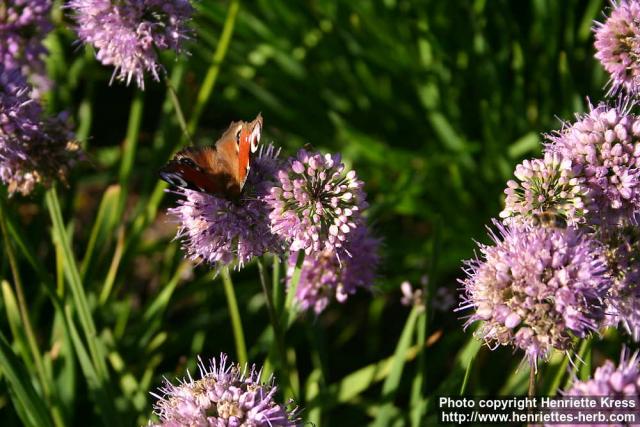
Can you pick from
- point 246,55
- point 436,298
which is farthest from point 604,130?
point 246,55

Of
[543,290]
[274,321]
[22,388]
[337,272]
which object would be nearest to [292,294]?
[274,321]

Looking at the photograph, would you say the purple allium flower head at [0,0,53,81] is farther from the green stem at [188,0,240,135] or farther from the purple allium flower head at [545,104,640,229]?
the purple allium flower head at [545,104,640,229]

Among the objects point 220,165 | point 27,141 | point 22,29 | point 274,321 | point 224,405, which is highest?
point 22,29

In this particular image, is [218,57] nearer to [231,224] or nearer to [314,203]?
[231,224]

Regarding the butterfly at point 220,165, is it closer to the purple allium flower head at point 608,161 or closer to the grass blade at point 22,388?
the grass blade at point 22,388

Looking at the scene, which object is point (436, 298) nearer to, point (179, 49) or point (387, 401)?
point (387, 401)
